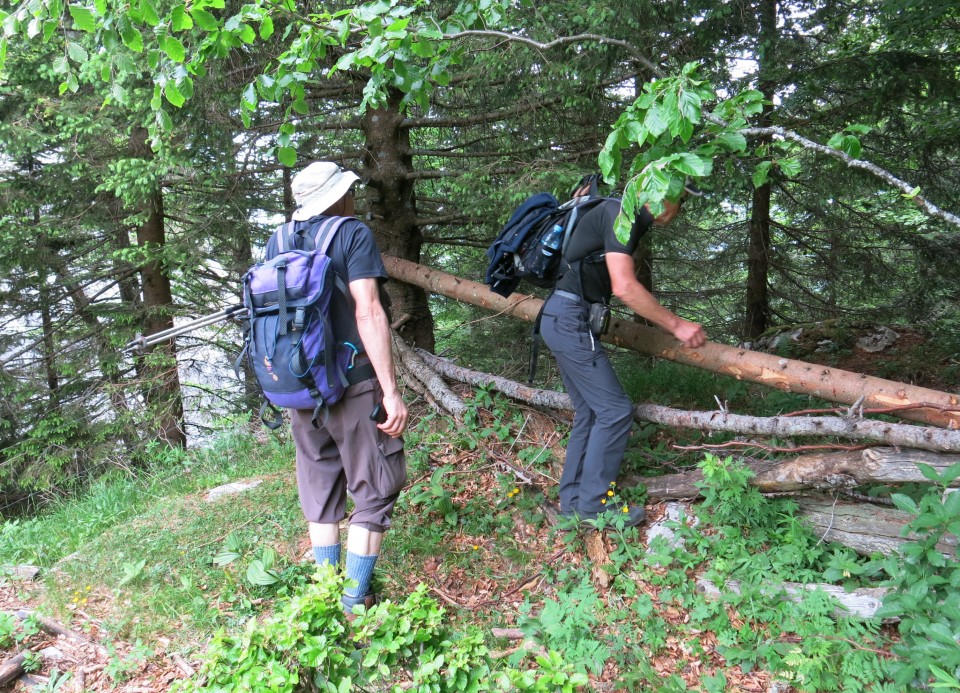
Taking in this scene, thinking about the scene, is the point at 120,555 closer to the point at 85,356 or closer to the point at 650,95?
the point at 650,95

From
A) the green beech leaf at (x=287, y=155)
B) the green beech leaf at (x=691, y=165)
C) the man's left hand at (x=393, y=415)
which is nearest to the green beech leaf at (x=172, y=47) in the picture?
the green beech leaf at (x=287, y=155)

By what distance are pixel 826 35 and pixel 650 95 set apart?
5479 mm

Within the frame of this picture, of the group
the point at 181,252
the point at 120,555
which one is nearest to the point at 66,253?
the point at 181,252

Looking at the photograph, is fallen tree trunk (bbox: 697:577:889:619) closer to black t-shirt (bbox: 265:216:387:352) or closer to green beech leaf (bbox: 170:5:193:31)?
black t-shirt (bbox: 265:216:387:352)

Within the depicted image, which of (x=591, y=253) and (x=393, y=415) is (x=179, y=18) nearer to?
(x=393, y=415)

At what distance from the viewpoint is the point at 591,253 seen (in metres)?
3.98

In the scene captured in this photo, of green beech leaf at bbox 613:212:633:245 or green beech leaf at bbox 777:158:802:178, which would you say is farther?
green beech leaf at bbox 777:158:802:178

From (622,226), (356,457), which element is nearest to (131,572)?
(356,457)

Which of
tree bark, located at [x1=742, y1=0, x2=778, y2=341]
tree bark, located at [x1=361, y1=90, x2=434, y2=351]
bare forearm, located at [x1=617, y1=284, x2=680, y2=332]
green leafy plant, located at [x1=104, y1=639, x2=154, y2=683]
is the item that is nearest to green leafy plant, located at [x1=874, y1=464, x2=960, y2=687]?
bare forearm, located at [x1=617, y1=284, x2=680, y2=332]

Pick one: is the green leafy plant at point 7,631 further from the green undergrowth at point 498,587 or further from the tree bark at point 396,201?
the tree bark at point 396,201

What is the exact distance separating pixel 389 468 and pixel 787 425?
2.42 metres

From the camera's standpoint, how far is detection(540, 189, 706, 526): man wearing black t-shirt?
393cm

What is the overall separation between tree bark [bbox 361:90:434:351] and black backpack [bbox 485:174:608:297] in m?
2.63

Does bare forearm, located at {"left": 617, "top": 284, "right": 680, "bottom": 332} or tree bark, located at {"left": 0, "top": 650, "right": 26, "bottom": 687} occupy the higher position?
bare forearm, located at {"left": 617, "top": 284, "right": 680, "bottom": 332}
